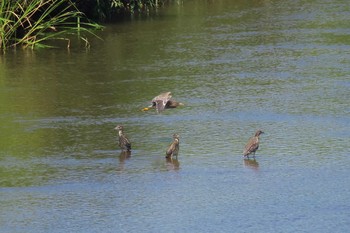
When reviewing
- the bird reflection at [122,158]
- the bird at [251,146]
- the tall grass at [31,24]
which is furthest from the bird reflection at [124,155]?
the tall grass at [31,24]

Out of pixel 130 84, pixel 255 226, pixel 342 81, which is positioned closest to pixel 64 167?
pixel 255 226

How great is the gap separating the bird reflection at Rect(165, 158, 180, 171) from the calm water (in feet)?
0.11

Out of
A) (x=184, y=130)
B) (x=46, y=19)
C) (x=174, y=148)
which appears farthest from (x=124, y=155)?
(x=46, y=19)

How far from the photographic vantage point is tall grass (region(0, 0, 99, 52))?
17953mm

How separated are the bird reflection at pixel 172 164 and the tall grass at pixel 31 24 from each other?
7319mm

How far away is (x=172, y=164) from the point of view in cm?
1088

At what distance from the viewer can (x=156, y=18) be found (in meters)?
21.4

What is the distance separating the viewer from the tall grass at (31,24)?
58.9ft

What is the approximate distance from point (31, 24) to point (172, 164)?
28.7ft

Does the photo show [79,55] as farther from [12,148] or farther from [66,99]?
[12,148]

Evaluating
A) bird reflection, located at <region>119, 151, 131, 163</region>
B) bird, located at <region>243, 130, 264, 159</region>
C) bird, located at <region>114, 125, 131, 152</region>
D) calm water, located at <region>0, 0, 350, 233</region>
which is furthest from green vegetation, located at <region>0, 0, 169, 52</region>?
bird, located at <region>243, 130, 264, 159</region>

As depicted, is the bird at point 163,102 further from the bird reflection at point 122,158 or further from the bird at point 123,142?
the bird reflection at point 122,158

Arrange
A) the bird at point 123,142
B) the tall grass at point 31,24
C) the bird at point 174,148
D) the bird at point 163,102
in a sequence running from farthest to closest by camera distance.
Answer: the tall grass at point 31,24, the bird at point 163,102, the bird at point 123,142, the bird at point 174,148

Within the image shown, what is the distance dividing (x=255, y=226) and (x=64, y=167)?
2.81m
